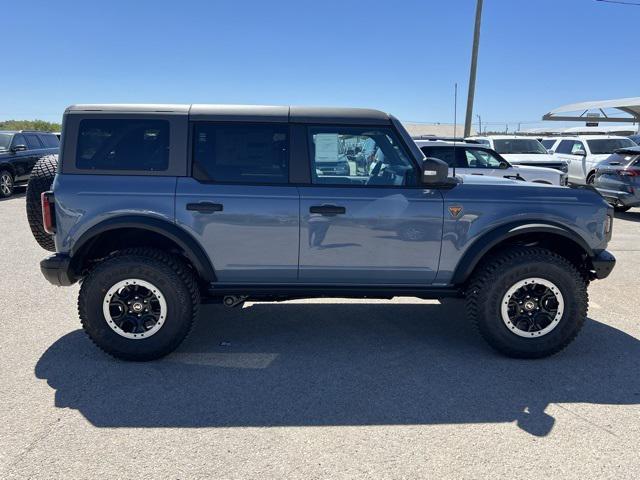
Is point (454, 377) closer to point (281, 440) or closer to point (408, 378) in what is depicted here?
point (408, 378)

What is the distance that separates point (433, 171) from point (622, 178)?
9.10 m

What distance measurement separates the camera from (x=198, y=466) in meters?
2.51

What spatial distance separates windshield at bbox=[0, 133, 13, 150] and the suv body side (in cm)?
1170

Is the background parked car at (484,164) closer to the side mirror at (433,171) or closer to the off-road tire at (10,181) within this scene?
the side mirror at (433,171)

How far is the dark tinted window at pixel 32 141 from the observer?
13.8m

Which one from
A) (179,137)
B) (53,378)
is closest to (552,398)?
(179,137)

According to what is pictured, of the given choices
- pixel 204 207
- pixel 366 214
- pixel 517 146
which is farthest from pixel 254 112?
pixel 517 146

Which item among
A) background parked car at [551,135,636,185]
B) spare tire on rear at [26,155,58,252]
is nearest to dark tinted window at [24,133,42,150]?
spare tire on rear at [26,155,58,252]

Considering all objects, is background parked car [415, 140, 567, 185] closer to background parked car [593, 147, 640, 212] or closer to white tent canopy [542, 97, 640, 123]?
background parked car [593, 147, 640, 212]

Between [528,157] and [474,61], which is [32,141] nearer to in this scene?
[528,157]

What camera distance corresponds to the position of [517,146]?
44.3 feet

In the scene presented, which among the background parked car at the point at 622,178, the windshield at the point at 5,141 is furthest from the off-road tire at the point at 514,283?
the windshield at the point at 5,141

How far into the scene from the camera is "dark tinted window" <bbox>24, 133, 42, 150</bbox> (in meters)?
13.8

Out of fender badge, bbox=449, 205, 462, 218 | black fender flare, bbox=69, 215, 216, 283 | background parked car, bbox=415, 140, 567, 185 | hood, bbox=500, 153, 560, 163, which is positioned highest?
hood, bbox=500, 153, 560, 163
